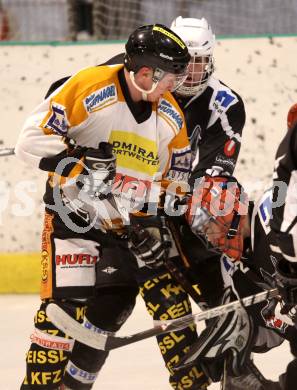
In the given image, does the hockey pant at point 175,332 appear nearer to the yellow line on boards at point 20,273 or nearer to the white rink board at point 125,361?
the white rink board at point 125,361

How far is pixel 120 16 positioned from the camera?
5.87m

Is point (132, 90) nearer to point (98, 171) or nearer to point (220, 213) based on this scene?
point (98, 171)

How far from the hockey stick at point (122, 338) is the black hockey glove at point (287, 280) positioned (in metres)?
0.20

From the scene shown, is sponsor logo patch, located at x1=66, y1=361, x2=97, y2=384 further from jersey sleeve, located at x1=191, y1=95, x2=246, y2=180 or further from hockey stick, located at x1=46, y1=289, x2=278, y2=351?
jersey sleeve, located at x1=191, y1=95, x2=246, y2=180

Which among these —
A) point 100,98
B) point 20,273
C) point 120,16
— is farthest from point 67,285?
point 120,16

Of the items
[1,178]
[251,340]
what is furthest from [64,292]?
[1,178]

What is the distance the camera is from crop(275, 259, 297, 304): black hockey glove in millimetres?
2895

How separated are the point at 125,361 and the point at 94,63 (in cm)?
188

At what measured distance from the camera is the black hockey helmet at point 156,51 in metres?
3.24

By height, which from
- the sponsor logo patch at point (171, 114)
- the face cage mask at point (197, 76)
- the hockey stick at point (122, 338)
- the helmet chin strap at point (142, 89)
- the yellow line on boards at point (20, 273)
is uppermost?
the helmet chin strap at point (142, 89)

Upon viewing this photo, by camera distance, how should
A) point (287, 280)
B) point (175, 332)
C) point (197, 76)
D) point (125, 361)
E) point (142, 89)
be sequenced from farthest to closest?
point (125, 361)
point (197, 76)
point (175, 332)
point (142, 89)
point (287, 280)

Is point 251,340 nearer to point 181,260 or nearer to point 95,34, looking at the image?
point 181,260

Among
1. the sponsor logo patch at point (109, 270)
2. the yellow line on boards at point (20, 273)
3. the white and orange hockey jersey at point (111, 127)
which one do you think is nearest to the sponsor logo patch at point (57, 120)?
the white and orange hockey jersey at point (111, 127)

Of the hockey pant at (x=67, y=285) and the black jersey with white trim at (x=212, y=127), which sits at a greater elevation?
the black jersey with white trim at (x=212, y=127)
